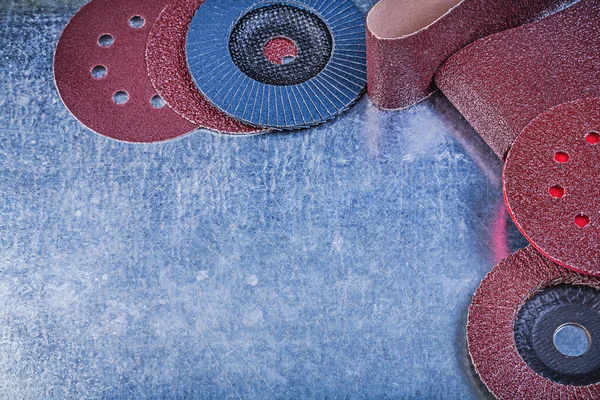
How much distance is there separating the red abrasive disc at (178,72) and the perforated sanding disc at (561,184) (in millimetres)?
580

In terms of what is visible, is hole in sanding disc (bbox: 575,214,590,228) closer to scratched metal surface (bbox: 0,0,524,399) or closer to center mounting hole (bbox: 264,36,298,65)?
scratched metal surface (bbox: 0,0,524,399)

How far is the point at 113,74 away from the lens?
4.96ft

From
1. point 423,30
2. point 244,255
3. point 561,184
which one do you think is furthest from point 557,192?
point 244,255

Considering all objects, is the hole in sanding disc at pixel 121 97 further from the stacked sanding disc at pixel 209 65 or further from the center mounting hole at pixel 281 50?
the center mounting hole at pixel 281 50

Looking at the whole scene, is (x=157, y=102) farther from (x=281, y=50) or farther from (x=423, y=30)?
(x=423, y=30)

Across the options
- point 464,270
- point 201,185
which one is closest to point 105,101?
point 201,185

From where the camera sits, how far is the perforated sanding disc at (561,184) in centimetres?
115

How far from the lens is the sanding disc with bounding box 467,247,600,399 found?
3.80 ft

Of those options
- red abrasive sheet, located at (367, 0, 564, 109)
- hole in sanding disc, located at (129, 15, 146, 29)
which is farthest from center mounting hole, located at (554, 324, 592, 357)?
hole in sanding disc, located at (129, 15, 146, 29)

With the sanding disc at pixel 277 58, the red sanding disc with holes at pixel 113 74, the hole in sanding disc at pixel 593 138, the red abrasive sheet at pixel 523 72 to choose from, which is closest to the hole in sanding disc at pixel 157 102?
the red sanding disc with holes at pixel 113 74

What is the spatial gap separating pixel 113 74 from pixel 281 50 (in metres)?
0.40

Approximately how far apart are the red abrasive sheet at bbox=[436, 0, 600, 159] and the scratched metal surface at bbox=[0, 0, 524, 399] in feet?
0.45

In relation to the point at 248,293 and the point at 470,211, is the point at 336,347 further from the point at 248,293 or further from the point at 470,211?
the point at 470,211

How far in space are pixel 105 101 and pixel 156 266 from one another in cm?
42
